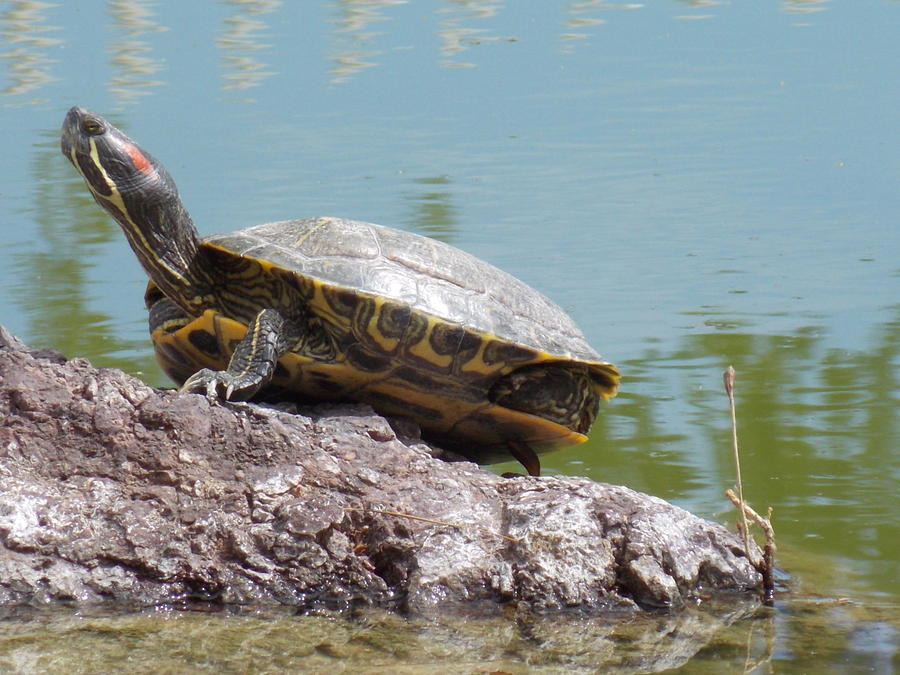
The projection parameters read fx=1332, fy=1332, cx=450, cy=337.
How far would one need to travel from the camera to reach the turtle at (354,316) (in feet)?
13.6

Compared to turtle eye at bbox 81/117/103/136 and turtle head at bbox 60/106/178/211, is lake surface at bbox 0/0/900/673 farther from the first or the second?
turtle eye at bbox 81/117/103/136

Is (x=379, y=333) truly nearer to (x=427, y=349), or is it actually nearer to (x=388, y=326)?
(x=388, y=326)

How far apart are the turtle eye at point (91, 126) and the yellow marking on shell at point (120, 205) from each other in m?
0.03

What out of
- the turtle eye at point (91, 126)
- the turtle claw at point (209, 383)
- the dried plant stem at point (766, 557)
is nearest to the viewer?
the dried plant stem at point (766, 557)

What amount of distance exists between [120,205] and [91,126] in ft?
0.89

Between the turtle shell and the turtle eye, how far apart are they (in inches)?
19.4

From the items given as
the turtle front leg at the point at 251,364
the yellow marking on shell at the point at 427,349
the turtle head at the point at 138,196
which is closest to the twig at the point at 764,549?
the yellow marking on shell at the point at 427,349

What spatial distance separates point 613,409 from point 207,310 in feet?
7.36

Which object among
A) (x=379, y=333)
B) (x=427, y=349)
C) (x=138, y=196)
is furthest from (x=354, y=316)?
(x=138, y=196)

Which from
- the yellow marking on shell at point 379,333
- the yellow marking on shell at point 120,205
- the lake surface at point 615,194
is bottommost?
the lake surface at point 615,194

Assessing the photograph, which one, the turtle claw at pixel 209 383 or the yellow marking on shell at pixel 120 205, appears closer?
the turtle claw at pixel 209 383

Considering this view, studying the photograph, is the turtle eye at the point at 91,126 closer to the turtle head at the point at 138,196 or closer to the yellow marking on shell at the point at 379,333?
the turtle head at the point at 138,196

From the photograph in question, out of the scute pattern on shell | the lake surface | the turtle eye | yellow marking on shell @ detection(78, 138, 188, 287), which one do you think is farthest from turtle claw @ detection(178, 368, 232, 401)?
the turtle eye

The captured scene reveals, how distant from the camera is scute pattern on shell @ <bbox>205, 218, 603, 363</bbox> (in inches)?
165
